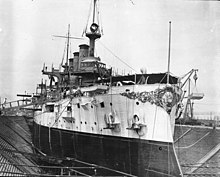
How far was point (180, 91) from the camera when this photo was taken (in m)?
10.4

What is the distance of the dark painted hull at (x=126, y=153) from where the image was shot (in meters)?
9.34

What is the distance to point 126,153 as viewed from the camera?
10117 millimetres

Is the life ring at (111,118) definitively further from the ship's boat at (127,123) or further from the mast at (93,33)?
the mast at (93,33)

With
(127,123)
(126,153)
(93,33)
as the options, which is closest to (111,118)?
(127,123)

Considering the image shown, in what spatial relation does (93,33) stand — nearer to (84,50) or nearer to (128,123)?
(84,50)

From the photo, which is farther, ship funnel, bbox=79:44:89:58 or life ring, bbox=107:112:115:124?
ship funnel, bbox=79:44:89:58

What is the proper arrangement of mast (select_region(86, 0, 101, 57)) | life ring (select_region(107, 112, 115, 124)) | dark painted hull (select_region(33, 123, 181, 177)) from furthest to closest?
mast (select_region(86, 0, 101, 57)) < life ring (select_region(107, 112, 115, 124)) < dark painted hull (select_region(33, 123, 181, 177))

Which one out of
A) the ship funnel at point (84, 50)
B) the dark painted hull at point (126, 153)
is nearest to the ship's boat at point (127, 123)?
the dark painted hull at point (126, 153)

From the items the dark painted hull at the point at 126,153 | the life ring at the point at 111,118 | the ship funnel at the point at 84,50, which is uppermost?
the ship funnel at the point at 84,50

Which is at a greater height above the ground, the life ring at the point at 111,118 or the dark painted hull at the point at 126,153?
the life ring at the point at 111,118

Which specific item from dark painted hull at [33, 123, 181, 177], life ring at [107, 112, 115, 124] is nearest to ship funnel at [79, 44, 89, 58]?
dark painted hull at [33, 123, 181, 177]

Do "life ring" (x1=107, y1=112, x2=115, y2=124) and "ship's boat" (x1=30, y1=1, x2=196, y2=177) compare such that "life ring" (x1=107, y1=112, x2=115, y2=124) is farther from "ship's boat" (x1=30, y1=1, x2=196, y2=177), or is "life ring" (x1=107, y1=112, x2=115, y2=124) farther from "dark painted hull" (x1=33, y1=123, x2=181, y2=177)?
"dark painted hull" (x1=33, y1=123, x2=181, y2=177)

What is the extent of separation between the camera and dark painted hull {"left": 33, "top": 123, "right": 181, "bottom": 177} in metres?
9.34

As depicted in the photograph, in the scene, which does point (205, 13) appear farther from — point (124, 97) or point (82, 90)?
point (82, 90)
